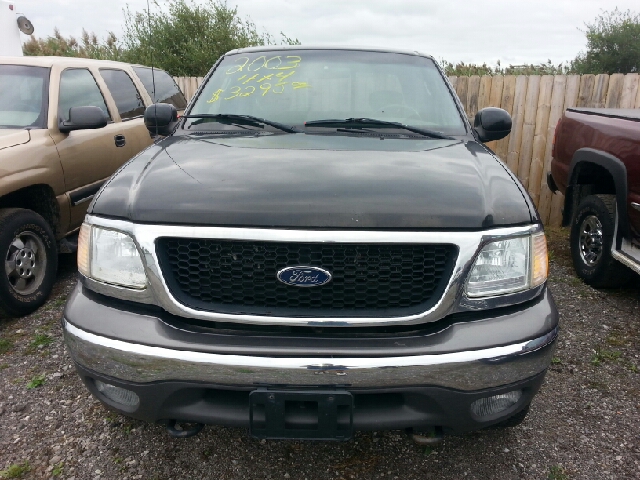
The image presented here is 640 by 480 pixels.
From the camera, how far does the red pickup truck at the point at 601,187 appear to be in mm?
3820

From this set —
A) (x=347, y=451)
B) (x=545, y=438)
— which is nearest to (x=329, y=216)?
(x=347, y=451)

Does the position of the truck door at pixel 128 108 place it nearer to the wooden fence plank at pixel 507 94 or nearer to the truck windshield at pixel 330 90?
the truck windshield at pixel 330 90

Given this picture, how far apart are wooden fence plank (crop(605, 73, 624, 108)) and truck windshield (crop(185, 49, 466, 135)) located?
3.95m

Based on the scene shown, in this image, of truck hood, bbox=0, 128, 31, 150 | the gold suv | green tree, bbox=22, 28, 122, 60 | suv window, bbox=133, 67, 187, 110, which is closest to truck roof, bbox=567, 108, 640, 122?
the gold suv

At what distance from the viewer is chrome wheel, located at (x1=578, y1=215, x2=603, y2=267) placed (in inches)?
175

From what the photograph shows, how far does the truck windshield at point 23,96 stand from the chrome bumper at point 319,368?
301 centimetres

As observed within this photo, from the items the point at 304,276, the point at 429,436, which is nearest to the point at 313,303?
the point at 304,276

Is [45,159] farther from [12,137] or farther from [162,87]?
[162,87]

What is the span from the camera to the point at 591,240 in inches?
180

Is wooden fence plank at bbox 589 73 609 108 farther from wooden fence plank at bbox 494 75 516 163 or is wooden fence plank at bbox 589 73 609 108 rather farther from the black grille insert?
the black grille insert

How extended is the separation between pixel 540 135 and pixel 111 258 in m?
6.18

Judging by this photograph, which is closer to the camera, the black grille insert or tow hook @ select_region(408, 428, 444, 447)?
the black grille insert

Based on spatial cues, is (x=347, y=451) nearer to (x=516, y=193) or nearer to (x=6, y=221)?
(x=516, y=193)

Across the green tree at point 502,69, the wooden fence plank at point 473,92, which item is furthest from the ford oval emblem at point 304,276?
the green tree at point 502,69
